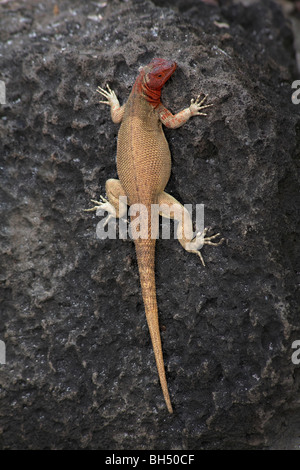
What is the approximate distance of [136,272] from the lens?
4.99 meters

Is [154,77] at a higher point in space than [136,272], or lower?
higher

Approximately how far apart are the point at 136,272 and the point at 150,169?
0.95m

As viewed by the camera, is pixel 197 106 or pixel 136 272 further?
pixel 136 272

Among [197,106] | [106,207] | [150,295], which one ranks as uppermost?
[197,106]

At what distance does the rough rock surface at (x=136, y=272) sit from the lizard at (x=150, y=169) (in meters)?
0.12

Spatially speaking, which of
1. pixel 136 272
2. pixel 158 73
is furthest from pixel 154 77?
pixel 136 272

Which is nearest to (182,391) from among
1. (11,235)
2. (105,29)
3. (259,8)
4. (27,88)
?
(11,235)

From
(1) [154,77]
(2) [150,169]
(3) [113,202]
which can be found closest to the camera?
(1) [154,77]

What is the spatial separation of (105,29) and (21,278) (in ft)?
8.63

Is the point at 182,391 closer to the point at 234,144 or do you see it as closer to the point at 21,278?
the point at 21,278

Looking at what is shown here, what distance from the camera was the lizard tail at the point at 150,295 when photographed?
4785mm

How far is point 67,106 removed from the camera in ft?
16.6

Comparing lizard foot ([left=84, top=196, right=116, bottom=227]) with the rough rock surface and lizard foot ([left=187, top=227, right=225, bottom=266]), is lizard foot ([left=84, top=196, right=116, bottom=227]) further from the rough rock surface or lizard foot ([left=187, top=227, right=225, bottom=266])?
lizard foot ([left=187, top=227, right=225, bottom=266])

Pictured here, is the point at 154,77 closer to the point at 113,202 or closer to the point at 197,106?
the point at 197,106
